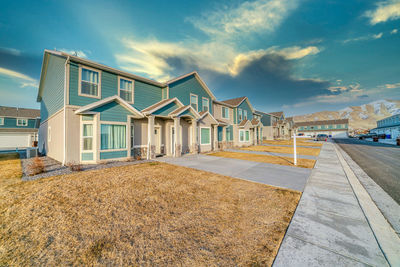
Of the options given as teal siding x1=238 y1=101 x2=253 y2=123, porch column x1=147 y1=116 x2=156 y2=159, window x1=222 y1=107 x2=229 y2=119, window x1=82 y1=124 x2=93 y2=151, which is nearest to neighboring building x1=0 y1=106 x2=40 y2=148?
window x1=82 y1=124 x2=93 y2=151

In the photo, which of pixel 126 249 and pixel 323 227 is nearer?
pixel 126 249

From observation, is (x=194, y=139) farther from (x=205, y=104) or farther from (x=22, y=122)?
(x=22, y=122)

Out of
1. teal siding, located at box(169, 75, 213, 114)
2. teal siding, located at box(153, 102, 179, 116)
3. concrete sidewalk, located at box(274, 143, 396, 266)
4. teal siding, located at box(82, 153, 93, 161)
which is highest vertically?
teal siding, located at box(169, 75, 213, 114)

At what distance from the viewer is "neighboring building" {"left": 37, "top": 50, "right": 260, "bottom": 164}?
30.6 ft

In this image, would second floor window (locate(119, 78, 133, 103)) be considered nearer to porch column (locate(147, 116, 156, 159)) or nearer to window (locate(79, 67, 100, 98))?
window (locate(79, 67, 100, 98))

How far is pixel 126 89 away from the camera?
461 inches

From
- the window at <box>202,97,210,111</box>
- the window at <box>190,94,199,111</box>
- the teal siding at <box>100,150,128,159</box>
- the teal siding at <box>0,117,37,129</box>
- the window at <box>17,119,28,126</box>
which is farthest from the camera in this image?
the window at <box>17,119,28,126</box>

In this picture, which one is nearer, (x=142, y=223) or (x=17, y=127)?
(x=142, y=223)

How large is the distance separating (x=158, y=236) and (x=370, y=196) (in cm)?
697

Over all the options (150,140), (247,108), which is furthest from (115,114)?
(247,108)

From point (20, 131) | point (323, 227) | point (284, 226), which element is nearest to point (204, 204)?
point (284, 226)

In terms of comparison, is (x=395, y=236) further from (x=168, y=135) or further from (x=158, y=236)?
(x=168, y=135)

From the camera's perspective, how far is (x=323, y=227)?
3.27 meters

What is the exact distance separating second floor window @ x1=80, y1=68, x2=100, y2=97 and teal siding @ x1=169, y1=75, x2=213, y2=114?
19.5 feet
